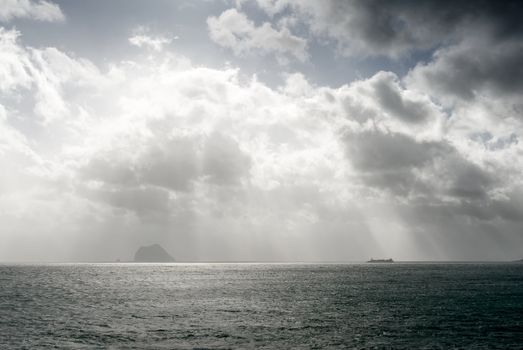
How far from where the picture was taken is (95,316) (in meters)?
62.9

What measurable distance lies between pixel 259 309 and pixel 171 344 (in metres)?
30.8

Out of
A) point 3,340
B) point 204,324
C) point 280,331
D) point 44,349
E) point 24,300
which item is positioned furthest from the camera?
point 24,300

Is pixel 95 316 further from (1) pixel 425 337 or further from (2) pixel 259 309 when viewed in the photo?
(1) pixel 425 337

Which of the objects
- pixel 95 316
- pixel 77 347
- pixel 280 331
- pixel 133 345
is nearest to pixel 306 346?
pixel 280 331

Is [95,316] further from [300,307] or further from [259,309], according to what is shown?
[300,307]

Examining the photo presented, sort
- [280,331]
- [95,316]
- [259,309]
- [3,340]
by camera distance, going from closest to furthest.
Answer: [3,340]
[280,331]
[95,316]
[259,309]

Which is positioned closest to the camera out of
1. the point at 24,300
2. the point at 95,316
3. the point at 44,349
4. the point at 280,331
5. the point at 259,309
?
the point at 44,349

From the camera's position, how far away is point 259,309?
235 feet

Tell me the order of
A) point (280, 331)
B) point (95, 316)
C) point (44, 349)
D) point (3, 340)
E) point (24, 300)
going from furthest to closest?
1. point (24, 300)
2. point (95, 316)
3. point (280, 331)
4. point (3, 340)
5. point (44, 349)

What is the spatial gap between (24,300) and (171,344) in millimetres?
57799

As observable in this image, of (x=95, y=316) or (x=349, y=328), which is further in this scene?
(x=95, y=316)

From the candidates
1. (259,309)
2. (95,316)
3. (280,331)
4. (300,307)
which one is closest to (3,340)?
(95,316)

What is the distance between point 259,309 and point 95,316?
28.0 m

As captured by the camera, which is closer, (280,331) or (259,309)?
(280,331)
